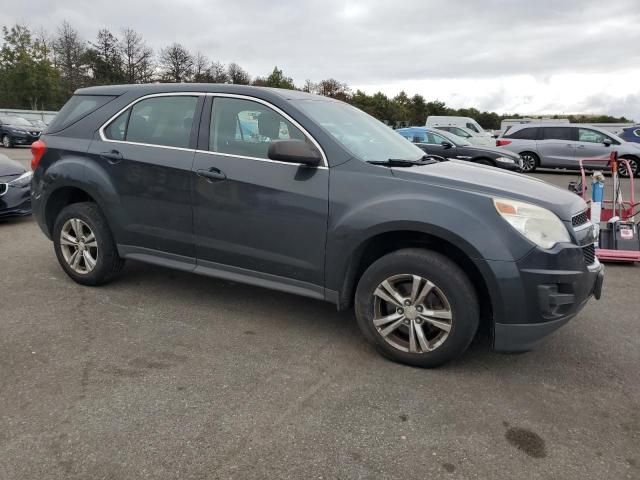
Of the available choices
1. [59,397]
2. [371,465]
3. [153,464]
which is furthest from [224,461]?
[59,397]

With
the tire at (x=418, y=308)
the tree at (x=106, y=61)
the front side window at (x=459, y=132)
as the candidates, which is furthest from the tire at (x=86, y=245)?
the tree at (x=106, y=61)

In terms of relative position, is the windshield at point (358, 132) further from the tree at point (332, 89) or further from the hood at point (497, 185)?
the tree at point (332, 89)

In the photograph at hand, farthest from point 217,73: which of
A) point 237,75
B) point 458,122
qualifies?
point 458,122

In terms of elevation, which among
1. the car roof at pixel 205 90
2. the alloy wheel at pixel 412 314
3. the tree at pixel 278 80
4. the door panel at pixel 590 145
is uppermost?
the tree at pixel 278 80

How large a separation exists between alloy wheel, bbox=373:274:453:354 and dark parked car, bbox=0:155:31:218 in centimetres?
622

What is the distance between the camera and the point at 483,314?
339 cm

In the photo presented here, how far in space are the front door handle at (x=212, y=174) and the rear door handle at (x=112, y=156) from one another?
831mm

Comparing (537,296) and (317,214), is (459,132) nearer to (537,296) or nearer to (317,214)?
(317,214)

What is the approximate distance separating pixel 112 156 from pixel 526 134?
1607cm

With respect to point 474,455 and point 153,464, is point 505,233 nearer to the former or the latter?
point 474,455

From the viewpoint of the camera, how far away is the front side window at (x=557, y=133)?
16.9 meters

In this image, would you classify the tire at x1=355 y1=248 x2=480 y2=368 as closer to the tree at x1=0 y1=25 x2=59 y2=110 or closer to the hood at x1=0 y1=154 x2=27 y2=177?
the hood at x1=0 y1=154 x2=27 y2=177

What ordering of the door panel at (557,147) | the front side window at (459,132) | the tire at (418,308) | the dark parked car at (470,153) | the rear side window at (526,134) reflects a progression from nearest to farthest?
1. the tire at (418,308)
2. the dark parked car at (470,153)
3. the door panel at (557,147)
4. the rear side window at (526,134)
5. the front side window at (459,132)

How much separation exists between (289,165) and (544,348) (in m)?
2.18
